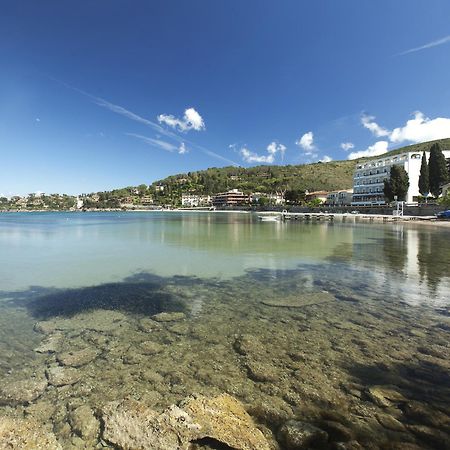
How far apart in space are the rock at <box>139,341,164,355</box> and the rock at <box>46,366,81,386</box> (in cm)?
159

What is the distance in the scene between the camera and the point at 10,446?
14.6ft

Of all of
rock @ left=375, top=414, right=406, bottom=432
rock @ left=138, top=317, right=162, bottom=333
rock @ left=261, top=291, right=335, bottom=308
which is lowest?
rock @ left=261, top=291, right=335, bottom=308

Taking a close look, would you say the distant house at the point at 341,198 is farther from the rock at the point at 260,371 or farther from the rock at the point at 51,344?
the rock at the point at 51,344

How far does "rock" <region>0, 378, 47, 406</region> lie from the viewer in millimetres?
5707

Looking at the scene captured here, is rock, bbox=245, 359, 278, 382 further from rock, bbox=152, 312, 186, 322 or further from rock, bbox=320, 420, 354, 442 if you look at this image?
rock, bbox=152, 312, 186, 322

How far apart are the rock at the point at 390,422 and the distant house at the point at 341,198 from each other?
429 ft

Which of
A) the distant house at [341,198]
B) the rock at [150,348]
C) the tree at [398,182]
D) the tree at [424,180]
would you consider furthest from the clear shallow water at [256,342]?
the distant house at [341,198]

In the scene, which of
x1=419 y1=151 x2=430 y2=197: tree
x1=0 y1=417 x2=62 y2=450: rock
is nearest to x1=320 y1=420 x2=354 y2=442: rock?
x1=0 y1=417 x2=62 y2=450: rock

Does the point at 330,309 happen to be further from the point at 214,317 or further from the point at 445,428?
the point at 445,428

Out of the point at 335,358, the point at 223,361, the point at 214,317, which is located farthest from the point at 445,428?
the point at 214,317

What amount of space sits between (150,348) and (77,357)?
68.3 inches

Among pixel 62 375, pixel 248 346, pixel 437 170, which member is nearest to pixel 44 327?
pixel 62 375

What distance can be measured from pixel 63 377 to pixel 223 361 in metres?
3.50

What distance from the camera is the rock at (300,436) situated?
14.9 ft
